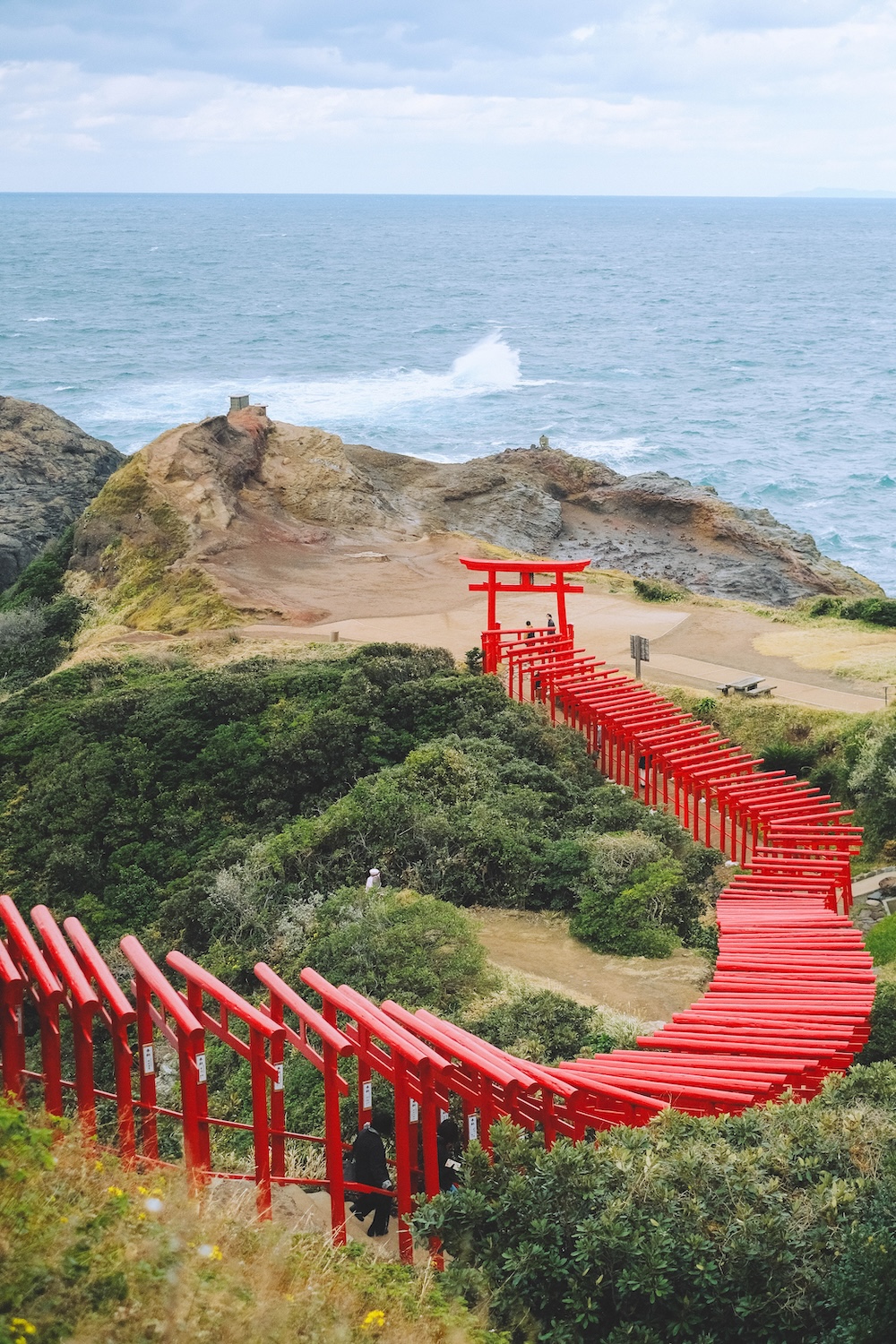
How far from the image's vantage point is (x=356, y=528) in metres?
36.7

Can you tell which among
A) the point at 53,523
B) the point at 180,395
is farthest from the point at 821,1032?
the point at 180,395

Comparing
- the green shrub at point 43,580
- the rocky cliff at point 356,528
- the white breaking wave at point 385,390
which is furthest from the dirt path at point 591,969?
the white breaking wave at point 385,390

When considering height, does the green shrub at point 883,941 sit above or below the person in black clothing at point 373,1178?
below

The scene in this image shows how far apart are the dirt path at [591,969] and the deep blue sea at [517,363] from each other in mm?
40227

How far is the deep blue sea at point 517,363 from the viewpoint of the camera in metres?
75.2

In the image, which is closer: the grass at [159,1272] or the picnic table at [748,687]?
the grass at [159,1272]

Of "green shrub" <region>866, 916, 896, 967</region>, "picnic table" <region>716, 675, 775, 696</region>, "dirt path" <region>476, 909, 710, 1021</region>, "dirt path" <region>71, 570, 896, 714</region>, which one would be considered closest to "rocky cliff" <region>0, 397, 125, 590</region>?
"dirt path" <region>71, 570, 896, 714</region>

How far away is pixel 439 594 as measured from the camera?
3162 cm

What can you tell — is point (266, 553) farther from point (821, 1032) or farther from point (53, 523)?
point (821, 1032)

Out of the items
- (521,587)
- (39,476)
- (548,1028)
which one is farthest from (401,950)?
(39,476)

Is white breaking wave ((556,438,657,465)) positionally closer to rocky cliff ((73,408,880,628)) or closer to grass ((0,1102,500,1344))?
rocky cliff ((73,408,880,628))

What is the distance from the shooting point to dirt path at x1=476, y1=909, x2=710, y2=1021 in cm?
1466

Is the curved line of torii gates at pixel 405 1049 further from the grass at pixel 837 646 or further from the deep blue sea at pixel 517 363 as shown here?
the deep blue sea at pixel 517 363

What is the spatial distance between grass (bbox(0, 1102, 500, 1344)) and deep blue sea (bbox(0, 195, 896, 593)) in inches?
1928
